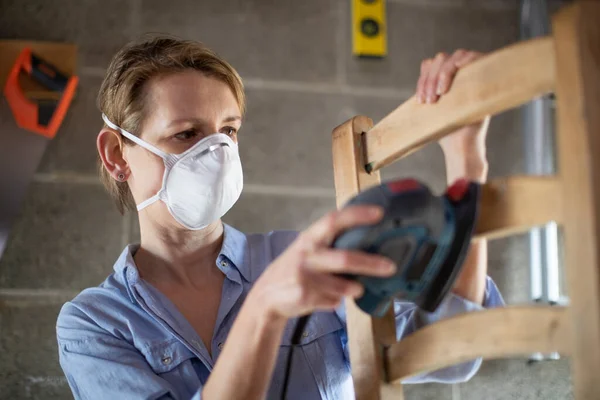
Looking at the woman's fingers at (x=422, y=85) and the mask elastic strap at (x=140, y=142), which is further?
the mask elastic strap at (x=140, y=142)

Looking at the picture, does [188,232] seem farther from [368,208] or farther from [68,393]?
[68,393]

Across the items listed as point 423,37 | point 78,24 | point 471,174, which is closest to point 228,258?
point 471,174

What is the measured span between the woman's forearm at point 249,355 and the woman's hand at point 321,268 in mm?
38

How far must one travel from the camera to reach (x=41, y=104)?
187cm

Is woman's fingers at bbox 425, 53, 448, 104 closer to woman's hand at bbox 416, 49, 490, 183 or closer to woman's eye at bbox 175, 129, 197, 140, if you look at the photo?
woman's hand at bbox 416, 49, 490, 183

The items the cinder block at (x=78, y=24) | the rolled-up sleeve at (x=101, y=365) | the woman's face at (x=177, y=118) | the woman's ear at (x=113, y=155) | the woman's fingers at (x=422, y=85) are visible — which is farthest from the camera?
the cinder block at (x=78, y=24)

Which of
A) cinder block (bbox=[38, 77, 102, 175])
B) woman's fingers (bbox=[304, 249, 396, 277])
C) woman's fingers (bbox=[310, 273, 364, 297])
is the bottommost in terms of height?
woman's fingers (bbox=[310, 273, 364, 297])

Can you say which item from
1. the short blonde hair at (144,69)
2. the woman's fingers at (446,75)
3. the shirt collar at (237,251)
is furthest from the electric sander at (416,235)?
the short blonde hair at (144,69)

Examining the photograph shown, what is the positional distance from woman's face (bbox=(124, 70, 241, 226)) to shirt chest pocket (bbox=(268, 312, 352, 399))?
289mm

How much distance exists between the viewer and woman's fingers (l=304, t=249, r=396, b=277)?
657mm

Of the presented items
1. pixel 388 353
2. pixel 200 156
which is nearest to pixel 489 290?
pixel 388 353

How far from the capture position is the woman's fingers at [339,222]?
665 millimetres

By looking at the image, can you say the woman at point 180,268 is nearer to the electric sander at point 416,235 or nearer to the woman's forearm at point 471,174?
the woman's forearm at point 471,174

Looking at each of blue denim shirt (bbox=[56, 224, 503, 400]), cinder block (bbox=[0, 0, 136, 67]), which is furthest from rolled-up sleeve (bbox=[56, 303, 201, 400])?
cinder block (bbox=[0, 0, 136, 67])
